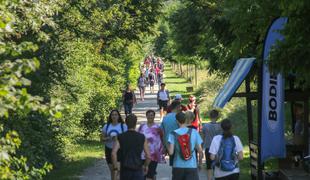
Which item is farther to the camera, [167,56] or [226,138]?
[167,56]

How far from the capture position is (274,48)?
9203 mm

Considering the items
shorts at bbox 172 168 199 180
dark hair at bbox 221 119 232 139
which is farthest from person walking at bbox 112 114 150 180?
dark hair at bbox 221 119 232 139

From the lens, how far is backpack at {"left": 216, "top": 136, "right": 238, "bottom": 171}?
9.20 meters

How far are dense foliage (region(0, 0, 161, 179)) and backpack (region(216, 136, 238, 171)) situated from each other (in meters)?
2.34

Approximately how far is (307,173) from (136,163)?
13.6 ft

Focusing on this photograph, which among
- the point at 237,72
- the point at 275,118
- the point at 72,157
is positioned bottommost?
the point at 72,157

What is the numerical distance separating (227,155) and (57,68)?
558cm

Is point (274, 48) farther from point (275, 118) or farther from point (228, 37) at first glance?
point (228, 37)

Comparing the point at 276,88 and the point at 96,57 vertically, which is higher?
the point at 96,57

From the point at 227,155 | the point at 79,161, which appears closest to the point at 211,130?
the point at 227,155

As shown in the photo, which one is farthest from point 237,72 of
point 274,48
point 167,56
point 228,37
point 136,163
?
point 167,56

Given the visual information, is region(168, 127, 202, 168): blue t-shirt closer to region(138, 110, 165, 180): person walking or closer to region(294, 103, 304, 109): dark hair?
region(138, 110, 165, 180): person walking

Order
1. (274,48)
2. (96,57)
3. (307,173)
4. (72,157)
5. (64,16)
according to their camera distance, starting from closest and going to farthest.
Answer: (274,48)
(307,173)
(64,16)
(72,157)
(96,57)

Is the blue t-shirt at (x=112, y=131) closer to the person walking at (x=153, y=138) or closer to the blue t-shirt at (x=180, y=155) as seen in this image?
the person walking at (x=153, y=138)
